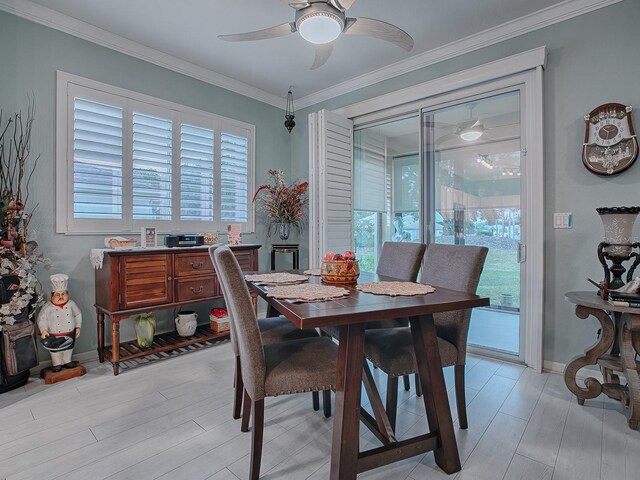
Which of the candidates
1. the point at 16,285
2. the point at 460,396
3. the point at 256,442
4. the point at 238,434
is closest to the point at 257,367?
the point at 256,442

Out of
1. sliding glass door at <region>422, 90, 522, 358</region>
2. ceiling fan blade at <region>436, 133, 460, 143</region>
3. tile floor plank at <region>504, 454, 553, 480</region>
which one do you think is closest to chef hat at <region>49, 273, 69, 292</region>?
tile floor plank at <region>504, 454, 553, 480</region>

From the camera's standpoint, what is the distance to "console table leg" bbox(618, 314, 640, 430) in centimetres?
188

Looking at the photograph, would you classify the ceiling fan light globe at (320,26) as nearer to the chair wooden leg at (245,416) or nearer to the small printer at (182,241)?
the small printer at (182,241)

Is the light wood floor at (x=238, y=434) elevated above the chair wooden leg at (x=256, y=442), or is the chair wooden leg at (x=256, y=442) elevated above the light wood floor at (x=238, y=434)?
the chair wooden leg at (x=256, y=442)

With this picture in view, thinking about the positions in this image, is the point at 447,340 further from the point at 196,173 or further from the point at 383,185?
the point at 196,173

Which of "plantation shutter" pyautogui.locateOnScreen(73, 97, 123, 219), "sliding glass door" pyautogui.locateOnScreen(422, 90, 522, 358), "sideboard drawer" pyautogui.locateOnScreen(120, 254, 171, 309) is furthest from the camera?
"sliding glass door" pyautogui.locateOnScreen(422, 90, 522, 358)

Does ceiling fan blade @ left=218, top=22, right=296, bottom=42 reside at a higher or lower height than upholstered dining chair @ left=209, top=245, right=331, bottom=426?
higher

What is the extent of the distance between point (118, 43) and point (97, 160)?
107 cm

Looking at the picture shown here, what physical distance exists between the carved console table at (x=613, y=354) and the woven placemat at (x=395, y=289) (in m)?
1.09

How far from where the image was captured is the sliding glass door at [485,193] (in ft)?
9.61

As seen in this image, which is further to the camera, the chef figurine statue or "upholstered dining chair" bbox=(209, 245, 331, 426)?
the chef figurine statue

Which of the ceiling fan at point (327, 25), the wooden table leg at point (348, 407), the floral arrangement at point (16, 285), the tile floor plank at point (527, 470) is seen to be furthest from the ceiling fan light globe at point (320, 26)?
the tile floor plank at point (527, 470)

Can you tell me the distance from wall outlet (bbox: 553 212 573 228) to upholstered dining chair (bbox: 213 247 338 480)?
7.12 ft

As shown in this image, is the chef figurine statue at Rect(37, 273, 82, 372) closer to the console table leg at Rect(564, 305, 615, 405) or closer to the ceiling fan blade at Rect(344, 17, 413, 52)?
the ceiling fan blade at Rect(344, 17, 413, 52)
